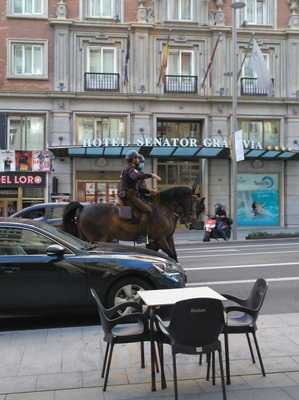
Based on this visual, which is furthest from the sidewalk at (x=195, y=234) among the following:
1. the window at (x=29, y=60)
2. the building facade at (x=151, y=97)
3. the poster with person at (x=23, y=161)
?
the window at (x=29, y=60)

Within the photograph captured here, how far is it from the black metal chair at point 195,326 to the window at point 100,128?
2519 centimetres

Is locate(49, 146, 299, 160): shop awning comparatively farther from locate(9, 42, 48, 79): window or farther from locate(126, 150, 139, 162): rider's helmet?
locate(126, 150, 139, 162): rider's helmet

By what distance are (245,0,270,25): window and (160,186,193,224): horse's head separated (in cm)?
2312

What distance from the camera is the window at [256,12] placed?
30953 mm

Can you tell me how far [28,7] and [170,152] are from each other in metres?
11.1

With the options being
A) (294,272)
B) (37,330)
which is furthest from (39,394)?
(294,272)

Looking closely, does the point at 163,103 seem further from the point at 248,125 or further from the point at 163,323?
the point at 163,323

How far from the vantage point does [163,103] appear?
29562mm

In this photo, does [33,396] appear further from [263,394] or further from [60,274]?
[60,274]

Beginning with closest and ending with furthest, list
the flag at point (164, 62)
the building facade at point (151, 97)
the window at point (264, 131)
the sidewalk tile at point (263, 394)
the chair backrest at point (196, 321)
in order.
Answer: the chair backrest at point (196, 321) → the sidewalk tile at point (263, 394) → the flag at point (164, 62) → the building facade at point (151, 97) → the window at point (264, 131)

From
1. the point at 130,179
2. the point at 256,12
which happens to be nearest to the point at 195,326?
the point at 130,179

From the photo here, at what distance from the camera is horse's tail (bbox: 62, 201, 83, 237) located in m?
11.4

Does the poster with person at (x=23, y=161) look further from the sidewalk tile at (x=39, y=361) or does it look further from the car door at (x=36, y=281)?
the sidewalk tile at (x=39, y=361)

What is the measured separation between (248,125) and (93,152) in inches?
369
